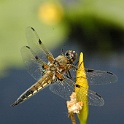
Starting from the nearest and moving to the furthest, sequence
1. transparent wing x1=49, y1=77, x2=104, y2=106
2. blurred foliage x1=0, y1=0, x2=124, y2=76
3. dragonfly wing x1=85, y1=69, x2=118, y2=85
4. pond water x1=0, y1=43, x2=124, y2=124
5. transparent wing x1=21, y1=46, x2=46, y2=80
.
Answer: transparent wing x1=49, y1=77, x2=104, y2=106
dragonfly wing x1=85, y1=69, x2=118, y2=85
transparent wing x1=21, y1=46, x2=46, y2=80
pond water x1=0, y1=43, x2=124, y2=124
blurred foliage x1=0, y1=0, x2=124, y2=76

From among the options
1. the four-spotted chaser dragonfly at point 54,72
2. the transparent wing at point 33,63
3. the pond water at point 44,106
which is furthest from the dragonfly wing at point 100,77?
the pond water at point 44,106

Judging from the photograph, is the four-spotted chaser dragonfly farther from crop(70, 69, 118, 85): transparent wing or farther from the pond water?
the pond water

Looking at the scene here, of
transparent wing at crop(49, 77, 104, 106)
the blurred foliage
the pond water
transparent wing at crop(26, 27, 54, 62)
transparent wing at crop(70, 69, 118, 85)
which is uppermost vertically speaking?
the blurred foliage

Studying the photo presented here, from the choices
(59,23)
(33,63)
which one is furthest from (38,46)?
(59,23)

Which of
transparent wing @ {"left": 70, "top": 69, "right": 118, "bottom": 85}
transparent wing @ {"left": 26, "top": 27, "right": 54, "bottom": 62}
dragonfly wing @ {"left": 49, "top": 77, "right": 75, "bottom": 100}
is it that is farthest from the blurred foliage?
transparent wing @ {"left": 70, "top": 69, "right": 118, "bottom": 85}

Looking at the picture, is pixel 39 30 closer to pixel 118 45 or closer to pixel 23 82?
pixel 23 82

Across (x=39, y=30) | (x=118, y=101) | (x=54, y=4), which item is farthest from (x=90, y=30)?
(x=118, y=101)

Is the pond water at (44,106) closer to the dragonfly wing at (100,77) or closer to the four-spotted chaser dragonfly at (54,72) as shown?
the four-spotted chaser dragonfly at (54,72)
